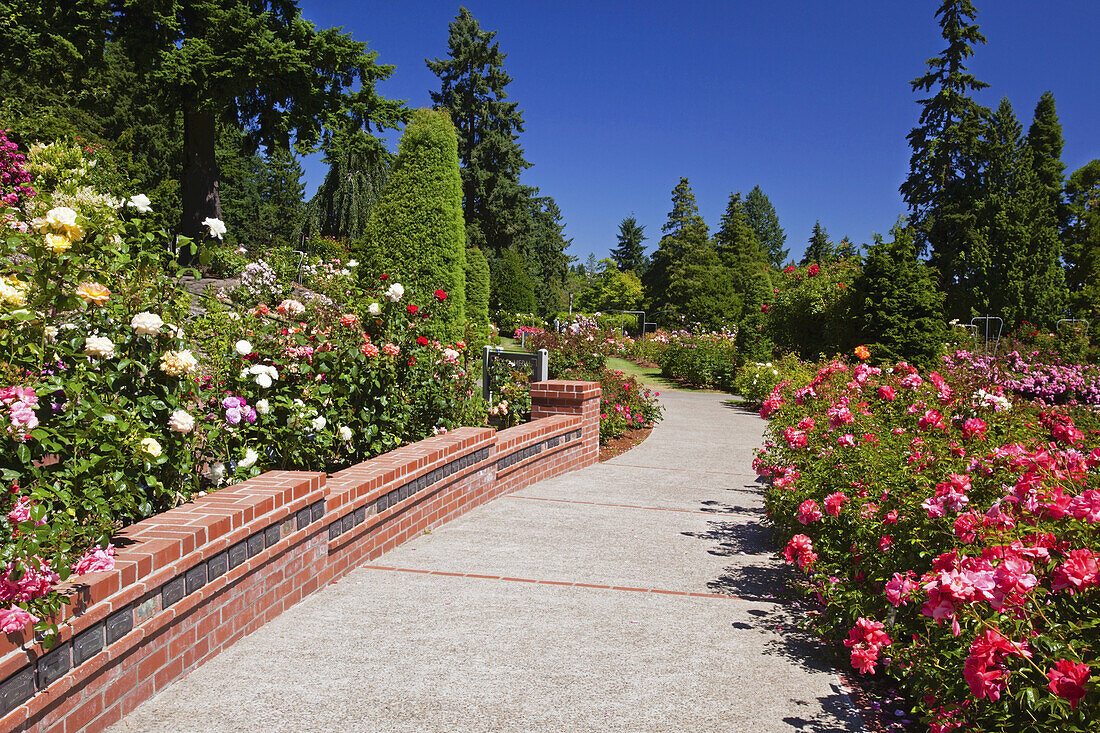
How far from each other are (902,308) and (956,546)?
497 inches

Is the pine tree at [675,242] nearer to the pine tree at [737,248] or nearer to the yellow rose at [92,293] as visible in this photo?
the pine tree at [737,248]

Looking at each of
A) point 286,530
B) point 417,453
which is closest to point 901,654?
point 286,530

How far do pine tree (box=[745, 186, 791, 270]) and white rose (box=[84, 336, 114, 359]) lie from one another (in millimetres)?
88116

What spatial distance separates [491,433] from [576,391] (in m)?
2.14

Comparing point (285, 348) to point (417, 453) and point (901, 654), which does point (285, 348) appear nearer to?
point (417, 453)

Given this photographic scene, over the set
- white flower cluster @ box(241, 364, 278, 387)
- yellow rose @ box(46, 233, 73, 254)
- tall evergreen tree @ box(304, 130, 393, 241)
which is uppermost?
tall evergreen tree @ box(304, 130, 393, 241)

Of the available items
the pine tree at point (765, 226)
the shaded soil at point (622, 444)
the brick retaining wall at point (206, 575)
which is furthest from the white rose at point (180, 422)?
the pine tree at point (765, 226)

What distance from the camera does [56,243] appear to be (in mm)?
2826

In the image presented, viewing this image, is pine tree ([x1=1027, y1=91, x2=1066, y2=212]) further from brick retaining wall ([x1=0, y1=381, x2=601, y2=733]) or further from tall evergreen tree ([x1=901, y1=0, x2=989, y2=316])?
brick retaining wall ([x1=0, y1=381, x2=601, y2=733])

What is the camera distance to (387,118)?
18.7 m

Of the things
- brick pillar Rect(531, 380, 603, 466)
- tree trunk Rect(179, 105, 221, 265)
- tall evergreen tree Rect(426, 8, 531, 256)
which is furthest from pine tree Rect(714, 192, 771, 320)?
brick pillar Rect(531, 380, 603, 466)

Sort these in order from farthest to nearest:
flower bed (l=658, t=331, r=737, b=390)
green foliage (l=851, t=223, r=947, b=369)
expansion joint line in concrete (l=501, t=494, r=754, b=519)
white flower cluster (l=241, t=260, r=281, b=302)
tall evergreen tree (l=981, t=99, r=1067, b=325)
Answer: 1. tall evergreen tree (l=981, t=99, r=1067, b=325)
2. flower bed (l=658, t=331, r=737, b=390)
3. green foliage (l=851, t=223, r=947, b=369)
4. white flower cluster (l=241, t=260, r=281, b=302)
5. expansion joint line in concrete (l=501, t=494, r=754, b=519)

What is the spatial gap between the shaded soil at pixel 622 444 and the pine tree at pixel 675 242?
42000mm

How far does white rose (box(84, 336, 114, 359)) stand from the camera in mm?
2748
